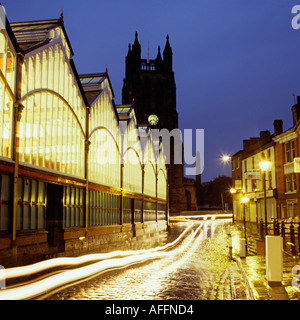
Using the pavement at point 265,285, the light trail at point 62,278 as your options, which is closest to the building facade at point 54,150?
the light trail at point 62,278

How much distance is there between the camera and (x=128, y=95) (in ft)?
301

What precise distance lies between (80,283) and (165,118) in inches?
3269

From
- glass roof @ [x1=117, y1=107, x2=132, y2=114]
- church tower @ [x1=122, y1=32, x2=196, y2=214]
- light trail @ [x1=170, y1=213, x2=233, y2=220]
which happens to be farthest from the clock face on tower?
glass roof @ [x1=117, y1=107, x2=132, y2=114]

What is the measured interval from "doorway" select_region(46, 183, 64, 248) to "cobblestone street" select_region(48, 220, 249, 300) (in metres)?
5.52

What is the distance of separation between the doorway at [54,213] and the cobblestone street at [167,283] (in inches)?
217

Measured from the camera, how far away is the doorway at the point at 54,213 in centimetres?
1862

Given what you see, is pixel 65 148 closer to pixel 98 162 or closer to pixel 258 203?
pixel 98 162

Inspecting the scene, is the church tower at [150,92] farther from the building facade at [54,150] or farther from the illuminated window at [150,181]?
the building facade at [54,150]

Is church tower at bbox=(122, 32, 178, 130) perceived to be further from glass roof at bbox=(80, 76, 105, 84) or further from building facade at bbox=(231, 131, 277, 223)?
glass roof at bbox=(80, 76, 105, 84)

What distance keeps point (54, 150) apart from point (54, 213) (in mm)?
3024

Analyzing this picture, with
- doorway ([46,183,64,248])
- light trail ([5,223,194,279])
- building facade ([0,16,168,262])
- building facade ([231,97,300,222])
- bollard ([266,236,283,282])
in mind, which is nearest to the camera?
bollard ([266,236,283,282])

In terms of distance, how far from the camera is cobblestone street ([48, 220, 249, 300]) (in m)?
8.91

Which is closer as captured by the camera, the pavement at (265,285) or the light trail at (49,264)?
the pavement at (265,285)

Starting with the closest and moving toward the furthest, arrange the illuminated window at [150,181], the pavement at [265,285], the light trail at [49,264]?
1. the pavement at [265,285]
2. the light trail at [49,264]
3. the illuminated window at [150,181]
